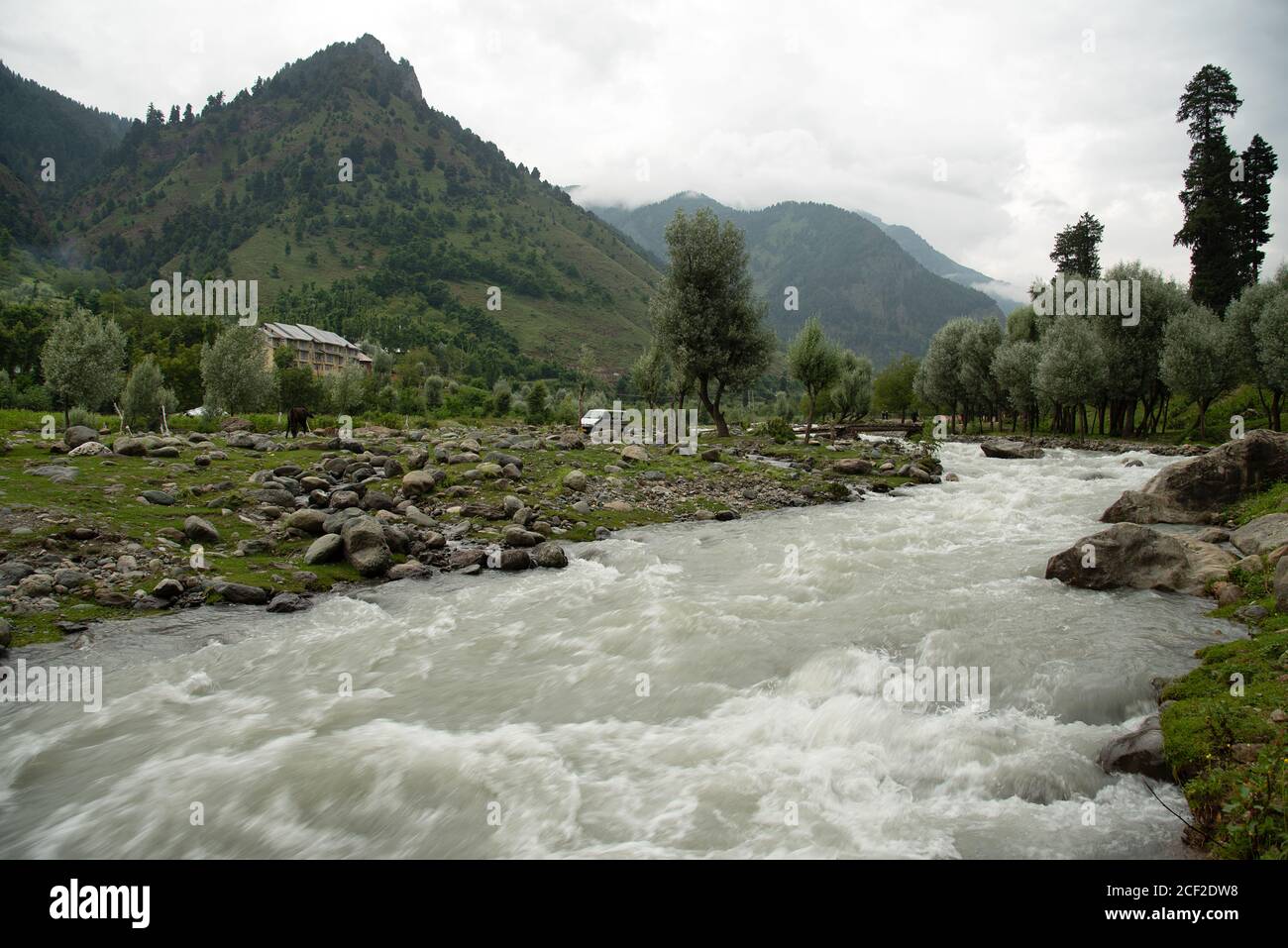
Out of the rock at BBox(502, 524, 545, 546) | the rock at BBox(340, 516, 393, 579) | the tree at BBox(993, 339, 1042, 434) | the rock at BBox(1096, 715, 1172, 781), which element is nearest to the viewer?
the rock at BBox(1096, 715, 1172, 781)

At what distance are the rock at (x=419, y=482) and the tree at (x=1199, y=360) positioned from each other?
52572 mm

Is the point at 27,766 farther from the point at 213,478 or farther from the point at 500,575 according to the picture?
the point at 213,478

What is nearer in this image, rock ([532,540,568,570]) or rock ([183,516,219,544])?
rock ([183,516,219,544])

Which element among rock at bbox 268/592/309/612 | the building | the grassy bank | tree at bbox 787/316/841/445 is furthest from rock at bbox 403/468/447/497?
the building

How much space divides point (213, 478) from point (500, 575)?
11.8m

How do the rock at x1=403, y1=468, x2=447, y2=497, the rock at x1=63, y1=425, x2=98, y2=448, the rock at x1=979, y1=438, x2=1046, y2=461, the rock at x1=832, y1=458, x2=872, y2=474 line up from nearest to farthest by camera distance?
the rock at x1=403, y1=468, x2=447, y2=497, the rock at x1=63, y1=425, x2=98, y2=448, the rock at x1=832, y1=458, x2=872, y2=474, the rock at x1=979, y1=438, x2=1046, y2=461

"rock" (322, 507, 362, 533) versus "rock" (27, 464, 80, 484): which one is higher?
"rock" (27, 464, 80, 484)

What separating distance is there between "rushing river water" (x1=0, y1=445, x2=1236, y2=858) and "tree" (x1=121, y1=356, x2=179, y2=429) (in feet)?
145

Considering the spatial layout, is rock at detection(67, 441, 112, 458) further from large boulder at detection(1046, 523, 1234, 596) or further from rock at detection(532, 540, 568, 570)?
large boulder at detection(1046, 523, 1234, 596)

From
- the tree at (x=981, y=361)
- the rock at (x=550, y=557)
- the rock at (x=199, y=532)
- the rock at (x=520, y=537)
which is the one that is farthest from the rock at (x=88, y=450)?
the tree at (x=981, y=361)

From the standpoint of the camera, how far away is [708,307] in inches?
1727

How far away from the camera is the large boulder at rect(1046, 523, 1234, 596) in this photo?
1361 centimetres

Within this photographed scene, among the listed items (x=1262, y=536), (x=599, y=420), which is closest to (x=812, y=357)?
(x=599, y=420)

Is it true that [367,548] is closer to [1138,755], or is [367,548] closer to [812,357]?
[1138,755]
